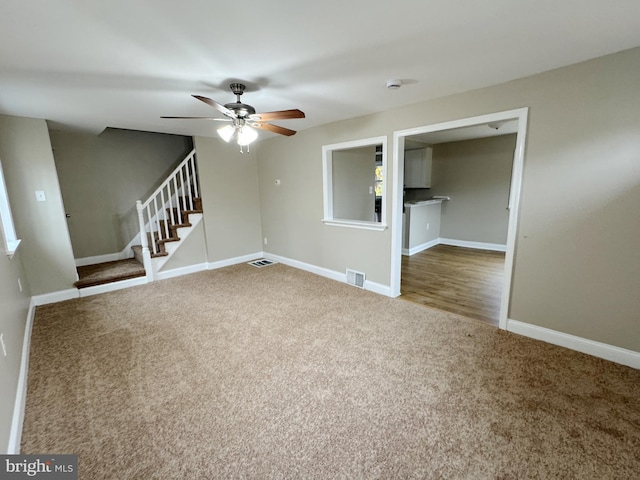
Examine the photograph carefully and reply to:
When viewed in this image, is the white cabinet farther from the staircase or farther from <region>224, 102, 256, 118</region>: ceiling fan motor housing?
<region>224, 102, 256, 118</region>: ceiling fan motor housing

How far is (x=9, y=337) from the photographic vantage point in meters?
1.97

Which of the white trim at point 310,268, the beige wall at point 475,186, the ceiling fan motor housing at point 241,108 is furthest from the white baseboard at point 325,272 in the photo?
the beige wall at point 475,186

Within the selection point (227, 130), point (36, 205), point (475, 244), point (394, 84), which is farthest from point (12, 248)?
point (475, 244)

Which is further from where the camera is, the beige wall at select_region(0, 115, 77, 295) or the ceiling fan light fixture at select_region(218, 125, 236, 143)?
the beige wall at select_region(0, 115, 77, 295)

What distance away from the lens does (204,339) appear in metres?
2.70

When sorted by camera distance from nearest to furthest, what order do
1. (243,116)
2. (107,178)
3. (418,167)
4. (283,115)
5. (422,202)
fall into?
(283,115) < (243,116) < (107,178) < (422,202) < (418,167)

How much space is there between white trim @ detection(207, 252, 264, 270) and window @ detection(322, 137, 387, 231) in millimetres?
1956

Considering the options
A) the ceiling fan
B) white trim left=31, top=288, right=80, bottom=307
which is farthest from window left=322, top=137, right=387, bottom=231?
white trim left=31, top=288, right=80, bottom=307

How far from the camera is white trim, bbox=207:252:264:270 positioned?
4983 mm

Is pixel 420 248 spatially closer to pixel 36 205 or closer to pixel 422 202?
pixel 422 202

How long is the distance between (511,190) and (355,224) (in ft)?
6.13

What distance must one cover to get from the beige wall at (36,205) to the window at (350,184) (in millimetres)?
3548

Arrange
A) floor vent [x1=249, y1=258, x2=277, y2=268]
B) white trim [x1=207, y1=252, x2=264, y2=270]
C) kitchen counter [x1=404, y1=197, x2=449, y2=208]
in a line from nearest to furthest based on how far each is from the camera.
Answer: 1. white trim [x1=207, y1=252, x2=264, y2=270]
2. floor vent [x1=249, y1=258, x2=277, y2=268]
3. kitchen counter [x1=404, y1=197, x2=449, y2=208]

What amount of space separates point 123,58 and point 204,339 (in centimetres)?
236
